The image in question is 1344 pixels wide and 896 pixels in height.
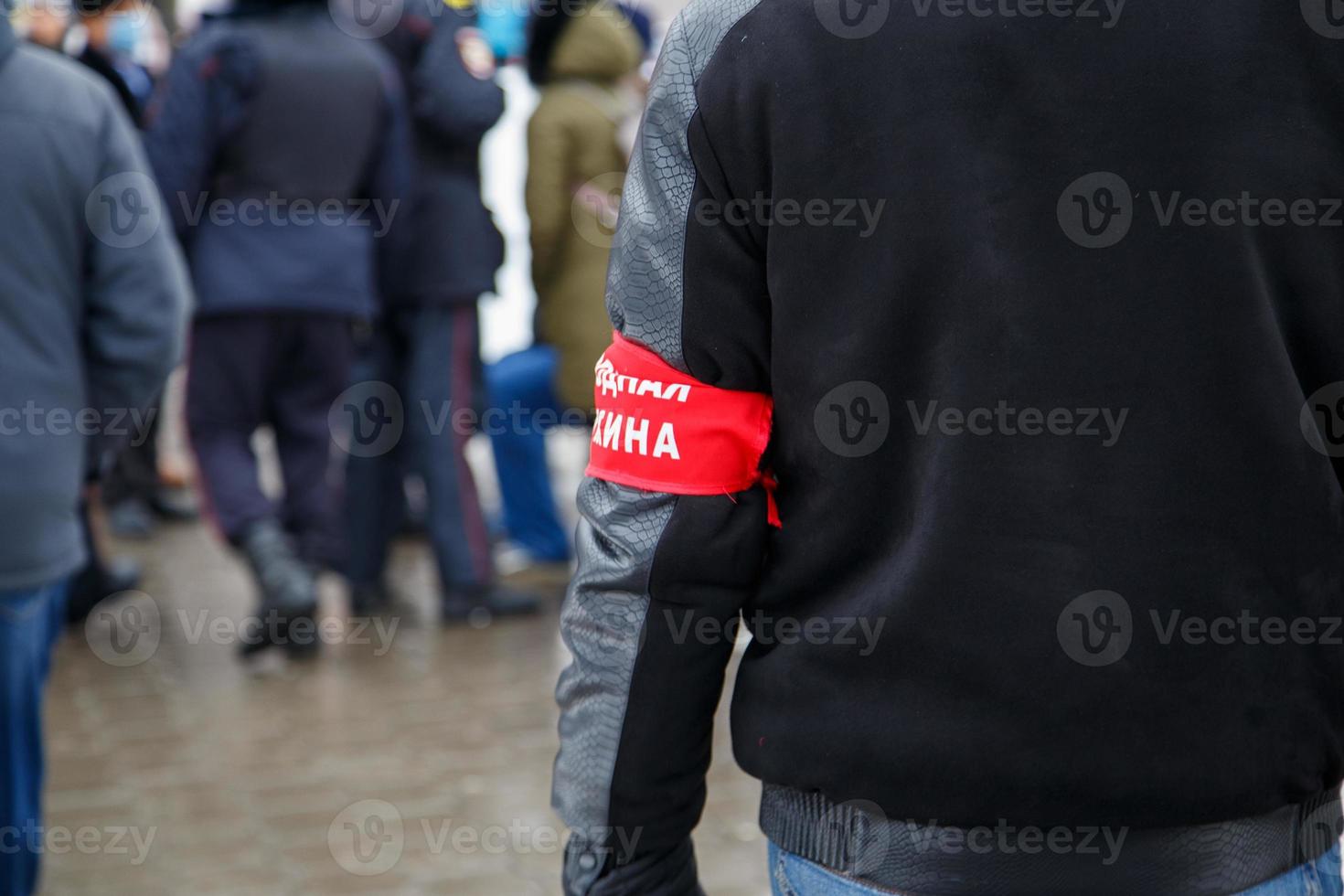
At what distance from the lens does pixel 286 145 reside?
206 inches

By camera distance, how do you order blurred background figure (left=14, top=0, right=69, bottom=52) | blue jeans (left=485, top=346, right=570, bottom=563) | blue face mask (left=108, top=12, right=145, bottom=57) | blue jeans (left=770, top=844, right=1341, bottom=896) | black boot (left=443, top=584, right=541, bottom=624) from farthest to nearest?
blue face mask (left=108, top=12, right=145, bottom=57) < blue jeans (left=485, top=346, right=570, bottom=563) < black boot (left=443, top=584, right=541, bottom=624) < blurred background figure (left=14, top=0, right=69, bottom=52) < blue jeans (left=770, top=844, right=1341, bottom=896)

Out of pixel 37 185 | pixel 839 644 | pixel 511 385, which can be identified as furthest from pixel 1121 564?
pixel 511 385

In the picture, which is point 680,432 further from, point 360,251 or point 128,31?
point 128,31

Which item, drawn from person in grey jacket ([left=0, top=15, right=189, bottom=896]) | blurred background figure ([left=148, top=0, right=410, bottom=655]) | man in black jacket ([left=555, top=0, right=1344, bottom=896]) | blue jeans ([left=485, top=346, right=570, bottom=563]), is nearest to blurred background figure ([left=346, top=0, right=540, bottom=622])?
blurred background figure ([left=148, top=0, right=410, bottom=655])

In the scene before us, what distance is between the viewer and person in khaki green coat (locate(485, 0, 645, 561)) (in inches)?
229

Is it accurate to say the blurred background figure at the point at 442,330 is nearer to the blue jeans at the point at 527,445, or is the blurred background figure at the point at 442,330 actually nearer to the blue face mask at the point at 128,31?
the blue jeans at the point at 527,445

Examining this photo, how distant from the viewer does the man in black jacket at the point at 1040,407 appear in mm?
1416

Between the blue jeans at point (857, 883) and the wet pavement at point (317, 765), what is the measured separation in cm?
213

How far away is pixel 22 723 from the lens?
3.13 m

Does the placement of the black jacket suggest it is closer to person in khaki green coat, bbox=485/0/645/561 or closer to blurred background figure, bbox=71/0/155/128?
person in khaki green coat, bbox=485/0/645/561

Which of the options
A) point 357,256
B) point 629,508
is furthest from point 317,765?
point 629,508

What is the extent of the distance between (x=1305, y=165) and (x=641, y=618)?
734 millimetres

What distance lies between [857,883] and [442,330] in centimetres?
443

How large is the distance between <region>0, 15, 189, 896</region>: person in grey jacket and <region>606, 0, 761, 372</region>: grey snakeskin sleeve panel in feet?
6.19
